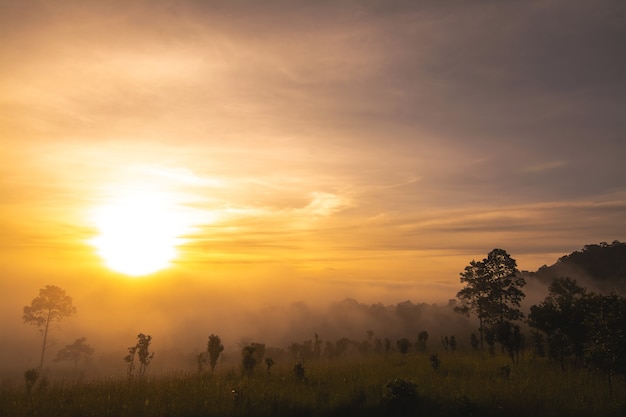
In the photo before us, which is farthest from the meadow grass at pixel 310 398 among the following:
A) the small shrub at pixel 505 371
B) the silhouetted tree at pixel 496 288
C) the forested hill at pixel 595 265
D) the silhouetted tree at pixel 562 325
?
the forested hill at pixel 595 265

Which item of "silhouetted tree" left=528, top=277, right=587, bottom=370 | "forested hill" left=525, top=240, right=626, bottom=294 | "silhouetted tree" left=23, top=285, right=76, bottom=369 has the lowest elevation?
"silhouetted tree" left=23, top=285, right=76, bottom=369

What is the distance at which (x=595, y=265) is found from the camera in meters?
150

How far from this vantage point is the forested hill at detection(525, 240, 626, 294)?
452 ft

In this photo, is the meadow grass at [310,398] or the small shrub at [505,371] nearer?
the meadow grass at [310,398]

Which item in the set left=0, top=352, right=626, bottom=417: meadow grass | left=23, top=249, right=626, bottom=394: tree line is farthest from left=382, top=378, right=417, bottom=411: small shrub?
left=23, top=249, right=626, bottom=394: tree line

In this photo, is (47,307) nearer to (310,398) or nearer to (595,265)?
(310,398)

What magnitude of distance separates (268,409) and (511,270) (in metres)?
43.5

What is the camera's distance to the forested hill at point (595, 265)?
452 ft

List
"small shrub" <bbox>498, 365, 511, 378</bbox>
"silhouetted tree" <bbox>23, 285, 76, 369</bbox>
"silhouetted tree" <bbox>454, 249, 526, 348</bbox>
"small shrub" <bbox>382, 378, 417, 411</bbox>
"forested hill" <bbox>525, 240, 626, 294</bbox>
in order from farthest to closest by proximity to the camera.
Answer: "forested hill" <bbox>525, 240, 626, 294</bbox>, "silhouetted tree" <bbox>23, 285, 76, 369</bbox>, "silhouetted tree" <bbox>454, 249, 526, 348</bbox>, "small shrub" <bbox>498, 365, 511, 378</bbox>, "small shrub" <bbox>382, 378, 417, 411</bbox>

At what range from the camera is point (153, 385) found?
55.9 feet

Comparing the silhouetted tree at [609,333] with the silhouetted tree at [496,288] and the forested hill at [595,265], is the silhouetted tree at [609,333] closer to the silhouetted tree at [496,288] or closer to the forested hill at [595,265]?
the silhouetted tree at [496,288]

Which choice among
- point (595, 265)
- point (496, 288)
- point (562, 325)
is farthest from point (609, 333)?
point (595, 265)

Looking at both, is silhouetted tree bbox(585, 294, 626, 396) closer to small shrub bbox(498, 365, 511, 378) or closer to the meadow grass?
the meadow grass

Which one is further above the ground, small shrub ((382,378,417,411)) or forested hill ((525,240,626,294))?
forested hill ((525,240,626,294))
